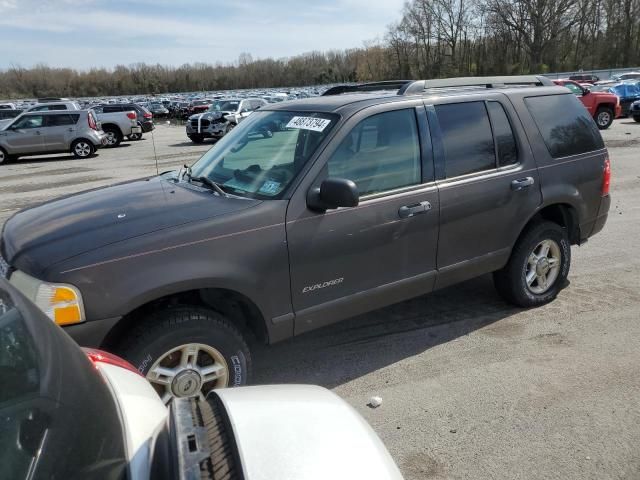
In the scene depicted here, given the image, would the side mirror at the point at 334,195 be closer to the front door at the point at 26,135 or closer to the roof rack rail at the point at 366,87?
the roof rack rail at the point at 366,87

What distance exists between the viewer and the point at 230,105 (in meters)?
23.7

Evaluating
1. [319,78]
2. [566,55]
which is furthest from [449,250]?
[319,78]

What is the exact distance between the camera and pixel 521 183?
14.0 feet

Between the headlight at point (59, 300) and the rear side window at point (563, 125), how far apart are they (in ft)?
12.6

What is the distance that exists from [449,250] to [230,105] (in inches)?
837

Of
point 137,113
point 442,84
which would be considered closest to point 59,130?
point 137,113

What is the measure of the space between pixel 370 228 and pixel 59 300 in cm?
189

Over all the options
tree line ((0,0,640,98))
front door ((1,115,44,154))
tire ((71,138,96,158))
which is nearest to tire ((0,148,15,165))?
front door ((1,115,44,154))

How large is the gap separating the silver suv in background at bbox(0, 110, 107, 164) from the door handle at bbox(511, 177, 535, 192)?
1842 cm

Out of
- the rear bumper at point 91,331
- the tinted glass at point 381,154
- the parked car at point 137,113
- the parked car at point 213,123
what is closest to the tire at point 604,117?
the parked car at point 213,123

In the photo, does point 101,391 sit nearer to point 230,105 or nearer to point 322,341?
point 322,341

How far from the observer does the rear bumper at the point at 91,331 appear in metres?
2.67

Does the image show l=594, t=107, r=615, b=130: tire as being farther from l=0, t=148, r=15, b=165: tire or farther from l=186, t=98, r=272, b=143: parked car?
l=0, t=148, r=15, b=165: tire

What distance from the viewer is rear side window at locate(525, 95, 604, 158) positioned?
4.56 meters
